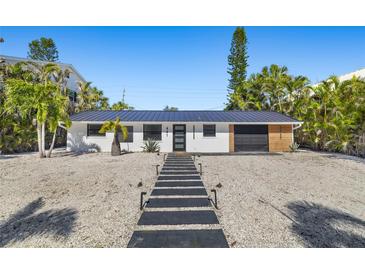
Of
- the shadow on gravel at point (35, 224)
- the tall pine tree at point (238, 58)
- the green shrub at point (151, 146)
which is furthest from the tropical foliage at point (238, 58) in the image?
the shadow on gravel at point (35, 224)

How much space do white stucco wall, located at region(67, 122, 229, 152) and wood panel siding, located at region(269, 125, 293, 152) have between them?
3.92 m

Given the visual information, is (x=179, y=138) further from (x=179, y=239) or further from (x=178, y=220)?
(x=179, y=239)

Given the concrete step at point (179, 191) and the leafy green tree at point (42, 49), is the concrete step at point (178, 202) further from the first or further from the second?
the leafy green tree at point (42, 49)

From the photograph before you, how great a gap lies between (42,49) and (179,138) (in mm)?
39182

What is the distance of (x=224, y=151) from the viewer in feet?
48.7

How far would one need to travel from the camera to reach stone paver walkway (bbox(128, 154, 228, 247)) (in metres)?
3.26

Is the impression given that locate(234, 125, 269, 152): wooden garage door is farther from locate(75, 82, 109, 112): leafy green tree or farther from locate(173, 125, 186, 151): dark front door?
locate(75, 82, 109, 112): leafy green tree

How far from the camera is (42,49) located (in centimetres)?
3622

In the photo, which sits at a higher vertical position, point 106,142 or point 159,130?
point 159,130

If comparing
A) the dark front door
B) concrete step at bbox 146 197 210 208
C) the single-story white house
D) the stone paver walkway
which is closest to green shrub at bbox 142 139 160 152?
the single-story white house

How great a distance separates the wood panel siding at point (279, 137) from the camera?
15180mm
